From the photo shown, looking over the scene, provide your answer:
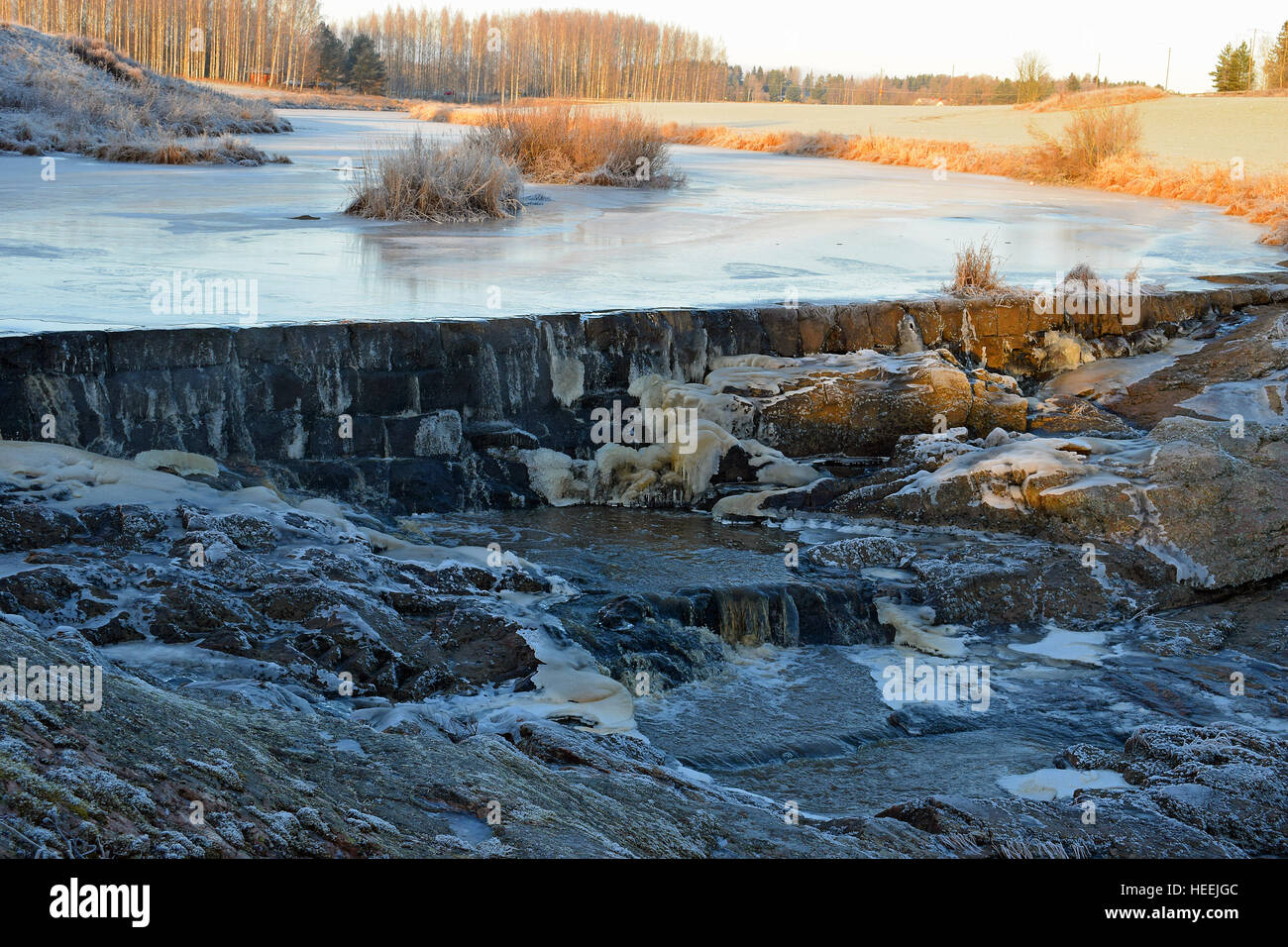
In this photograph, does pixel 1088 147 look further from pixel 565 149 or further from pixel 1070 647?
pixel 1070 647

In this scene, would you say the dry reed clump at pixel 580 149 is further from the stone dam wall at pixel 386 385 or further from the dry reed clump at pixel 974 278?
the stone dam wall at pixel 386 385

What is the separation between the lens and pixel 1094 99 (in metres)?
38.7

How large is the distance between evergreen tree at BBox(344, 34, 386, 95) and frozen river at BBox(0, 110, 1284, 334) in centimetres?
4906

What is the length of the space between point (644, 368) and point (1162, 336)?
4366 millimetres

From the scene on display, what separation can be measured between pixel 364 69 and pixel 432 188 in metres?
56.4

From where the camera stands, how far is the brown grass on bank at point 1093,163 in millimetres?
16750

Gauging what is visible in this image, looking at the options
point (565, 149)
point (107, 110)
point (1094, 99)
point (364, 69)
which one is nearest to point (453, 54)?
point (364, 69)

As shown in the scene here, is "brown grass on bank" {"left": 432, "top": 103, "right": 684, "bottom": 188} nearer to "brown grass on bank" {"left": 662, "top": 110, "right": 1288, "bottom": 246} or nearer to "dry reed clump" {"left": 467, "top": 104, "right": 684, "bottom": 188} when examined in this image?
"dry reed clump" {"left": 467, "top": 104, "right": 684, "bottom": 188}

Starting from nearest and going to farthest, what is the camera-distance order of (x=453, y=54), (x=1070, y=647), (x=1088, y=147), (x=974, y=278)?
1. (x=1070, y=647)
2. (x=974, y=278)
3. (x=1088, y=147)
4. (x=453, y=54)

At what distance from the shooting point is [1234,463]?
650cm

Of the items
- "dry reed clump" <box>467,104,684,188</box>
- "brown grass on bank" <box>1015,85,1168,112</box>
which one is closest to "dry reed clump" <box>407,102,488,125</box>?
"dry reed clump" <box>467,104,684,188</box>

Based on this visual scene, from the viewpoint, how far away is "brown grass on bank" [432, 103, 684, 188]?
56.9 feet

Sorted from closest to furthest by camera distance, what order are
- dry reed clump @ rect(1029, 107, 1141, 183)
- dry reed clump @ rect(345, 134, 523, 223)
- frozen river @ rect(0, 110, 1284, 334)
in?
frozen river @ rect(0, 110, 1284, 334)
dry reed clump @ rect(345, 134, 523, 223)
dry reed clump @ rect(1029, 107, 1141, 183)
